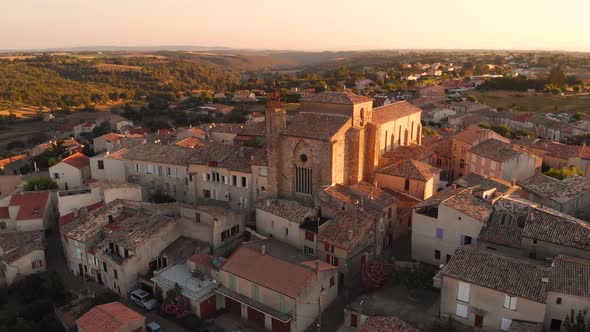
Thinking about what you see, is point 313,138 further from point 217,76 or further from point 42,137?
point 217,76

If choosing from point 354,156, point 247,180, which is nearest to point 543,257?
point 354,156

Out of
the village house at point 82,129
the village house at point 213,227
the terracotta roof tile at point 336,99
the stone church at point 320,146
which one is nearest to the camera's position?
the village house at point 213,227

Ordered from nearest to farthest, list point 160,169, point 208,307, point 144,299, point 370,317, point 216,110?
point 370,317 → point 208,307 → point 144,299 → point 160,169 → point 216,110

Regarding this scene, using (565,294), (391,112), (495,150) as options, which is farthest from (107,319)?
(495,150)

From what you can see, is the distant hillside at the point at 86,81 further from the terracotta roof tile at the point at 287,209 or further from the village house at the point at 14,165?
the terracotta roof tile at the point at 287,209

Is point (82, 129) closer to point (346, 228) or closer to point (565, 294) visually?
point (346, 228)

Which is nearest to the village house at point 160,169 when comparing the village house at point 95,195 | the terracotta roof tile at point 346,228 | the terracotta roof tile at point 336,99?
the village house at point 95,195
